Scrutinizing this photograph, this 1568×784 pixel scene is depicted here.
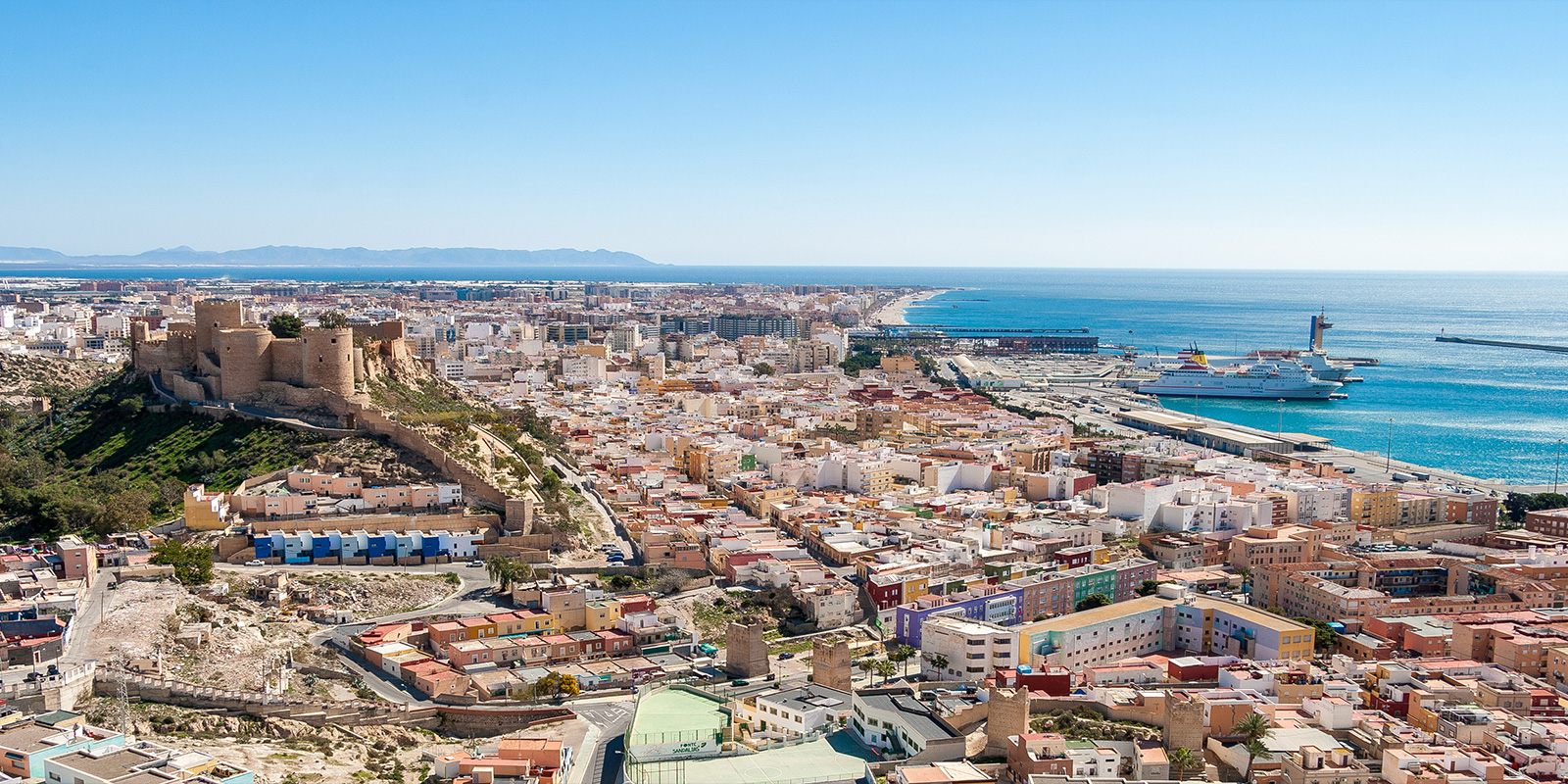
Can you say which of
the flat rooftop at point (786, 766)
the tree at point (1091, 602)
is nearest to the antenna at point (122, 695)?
the flat rooftop at point (786, 766)

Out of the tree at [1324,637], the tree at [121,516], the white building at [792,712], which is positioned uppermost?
the tree at [121,516]

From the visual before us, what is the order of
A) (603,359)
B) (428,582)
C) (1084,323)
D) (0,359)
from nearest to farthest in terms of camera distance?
1. (428,582)
2. (0,359)
3. (603,359)
4. (1084,323)

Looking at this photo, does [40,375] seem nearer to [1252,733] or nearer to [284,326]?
[284,326]

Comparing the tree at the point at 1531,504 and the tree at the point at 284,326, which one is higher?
the tree at the point at 284,326

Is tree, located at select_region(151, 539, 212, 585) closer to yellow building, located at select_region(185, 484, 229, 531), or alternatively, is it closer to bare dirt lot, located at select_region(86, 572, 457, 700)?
bare dirt lot, located at select_region(86, 572, 457, 700)

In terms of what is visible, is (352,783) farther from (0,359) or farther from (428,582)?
(0,359)

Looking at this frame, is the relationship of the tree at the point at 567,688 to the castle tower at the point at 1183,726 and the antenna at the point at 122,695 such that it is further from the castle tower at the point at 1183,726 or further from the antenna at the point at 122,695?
the castle tower at the point at 1183,726

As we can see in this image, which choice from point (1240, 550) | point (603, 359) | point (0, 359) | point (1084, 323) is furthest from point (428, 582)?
point (1084, 323)
